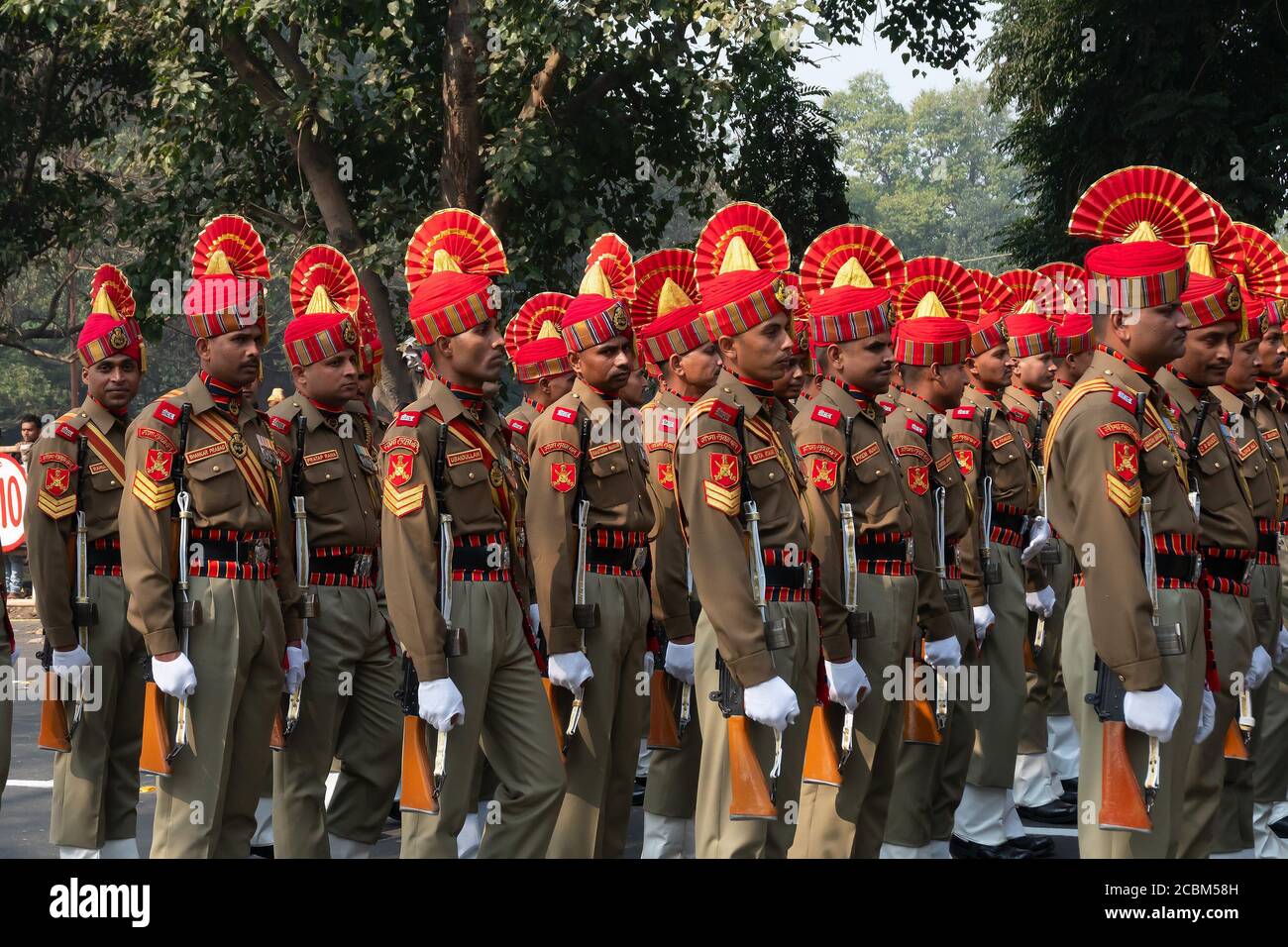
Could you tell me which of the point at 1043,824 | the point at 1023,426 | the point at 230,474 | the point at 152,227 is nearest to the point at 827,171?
the point at 152,227

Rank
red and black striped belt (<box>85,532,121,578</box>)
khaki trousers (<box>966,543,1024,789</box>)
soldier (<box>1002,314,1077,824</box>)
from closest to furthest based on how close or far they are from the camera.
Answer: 1. red and black striped belt (<box>85,532,121,578</box>)
2. khaki trousers (<box>966,543,1024,789</box>)
3. soldier (<box>1002,314,1077,824</box>)

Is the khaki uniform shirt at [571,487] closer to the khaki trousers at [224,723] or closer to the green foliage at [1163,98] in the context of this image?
the khaki trousers at [224,723]

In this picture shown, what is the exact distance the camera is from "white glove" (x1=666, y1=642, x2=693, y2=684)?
743 centimetres

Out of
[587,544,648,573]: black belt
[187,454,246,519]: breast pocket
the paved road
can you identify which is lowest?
the paved road

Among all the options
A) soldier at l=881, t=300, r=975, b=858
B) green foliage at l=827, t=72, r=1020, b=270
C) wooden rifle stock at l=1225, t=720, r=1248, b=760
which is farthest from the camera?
green foliage at l=827, t=72, r=1020, b=270

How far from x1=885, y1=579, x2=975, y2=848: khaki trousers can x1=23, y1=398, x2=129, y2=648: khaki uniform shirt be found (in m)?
3.48

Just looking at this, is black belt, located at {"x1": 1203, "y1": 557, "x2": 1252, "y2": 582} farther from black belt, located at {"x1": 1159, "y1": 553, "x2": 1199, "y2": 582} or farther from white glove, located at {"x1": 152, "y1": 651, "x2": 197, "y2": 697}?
white glove, located at {"x1": 152, "y1": 651, "x2": 197, "y2": 697}

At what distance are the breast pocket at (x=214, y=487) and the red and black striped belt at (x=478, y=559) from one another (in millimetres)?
884

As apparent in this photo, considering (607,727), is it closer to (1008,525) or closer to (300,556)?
(300,556)

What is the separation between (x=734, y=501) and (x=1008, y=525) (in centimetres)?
370

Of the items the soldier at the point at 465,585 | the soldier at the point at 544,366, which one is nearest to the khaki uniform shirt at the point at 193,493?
the soldier at the point at 465,585

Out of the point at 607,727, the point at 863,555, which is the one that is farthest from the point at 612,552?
the point at 863,555

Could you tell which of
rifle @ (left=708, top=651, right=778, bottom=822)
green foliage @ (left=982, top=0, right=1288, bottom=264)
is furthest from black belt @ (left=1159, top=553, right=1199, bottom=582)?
green foliage @ (left=982, top=0, right=1288, bottom=264)

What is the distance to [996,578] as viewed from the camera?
8.44 meters
